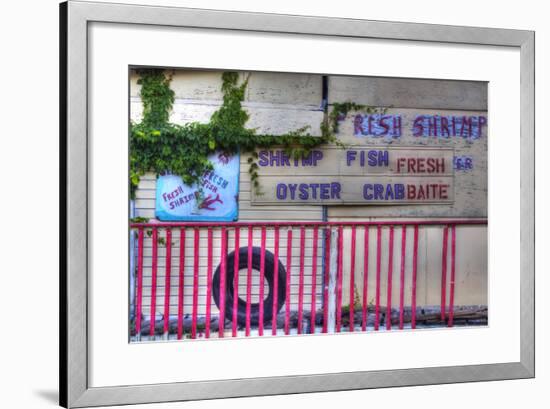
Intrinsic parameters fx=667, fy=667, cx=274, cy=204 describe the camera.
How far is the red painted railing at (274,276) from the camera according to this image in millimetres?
4398

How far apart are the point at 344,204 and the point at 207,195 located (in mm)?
966

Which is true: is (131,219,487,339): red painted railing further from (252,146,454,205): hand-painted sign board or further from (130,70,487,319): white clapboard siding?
(252,146,454,205): hand-painted sign board

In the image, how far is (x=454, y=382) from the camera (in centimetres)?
267

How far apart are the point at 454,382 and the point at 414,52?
133cm

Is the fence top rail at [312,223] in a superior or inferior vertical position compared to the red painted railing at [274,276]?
superior

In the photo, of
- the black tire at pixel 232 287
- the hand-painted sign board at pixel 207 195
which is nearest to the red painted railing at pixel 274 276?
the black tire at pixel 232 287

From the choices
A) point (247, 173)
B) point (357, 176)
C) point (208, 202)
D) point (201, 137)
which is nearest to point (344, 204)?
point (357, 176)

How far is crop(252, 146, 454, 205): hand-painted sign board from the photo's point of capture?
4.66 metres

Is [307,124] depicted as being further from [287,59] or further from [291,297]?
[287,59]

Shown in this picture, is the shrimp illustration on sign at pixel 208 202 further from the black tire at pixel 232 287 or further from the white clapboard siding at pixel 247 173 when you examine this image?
the black tire at pixel 232 287

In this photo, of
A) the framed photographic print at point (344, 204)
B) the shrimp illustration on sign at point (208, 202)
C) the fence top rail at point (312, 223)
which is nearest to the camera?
the framed photographic print at point (344, 204)

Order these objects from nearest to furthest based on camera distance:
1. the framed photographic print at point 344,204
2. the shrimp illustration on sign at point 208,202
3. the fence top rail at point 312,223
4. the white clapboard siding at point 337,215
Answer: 1. the framed photographic print at point 344,204
2. the fence top rail at point 312,223
3. the white clapboard siding at point 337,215
4. the shrimp illustration on sign at point 208,202

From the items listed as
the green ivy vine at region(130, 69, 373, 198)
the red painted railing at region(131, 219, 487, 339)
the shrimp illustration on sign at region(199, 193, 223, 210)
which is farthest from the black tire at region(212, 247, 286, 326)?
the green ivy vine at region(130, 69, 373, 198)

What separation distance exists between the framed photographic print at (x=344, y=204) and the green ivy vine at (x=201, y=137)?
10mm
